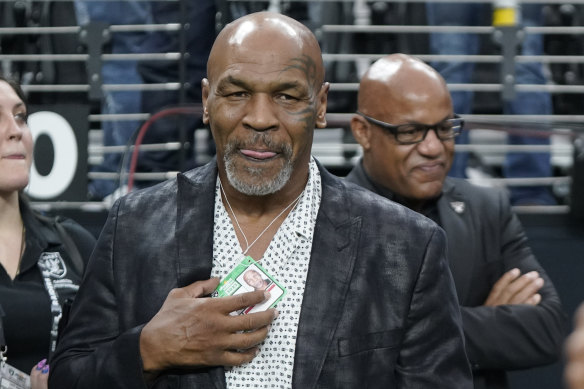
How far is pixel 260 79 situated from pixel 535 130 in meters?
3.55

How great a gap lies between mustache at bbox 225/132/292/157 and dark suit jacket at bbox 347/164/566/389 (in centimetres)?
130

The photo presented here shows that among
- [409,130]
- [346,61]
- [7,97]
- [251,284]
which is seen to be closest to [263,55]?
[251,284]

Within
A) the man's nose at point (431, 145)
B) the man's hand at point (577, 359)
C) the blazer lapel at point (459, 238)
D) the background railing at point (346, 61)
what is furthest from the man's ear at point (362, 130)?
the man's hand at point (577, 359)

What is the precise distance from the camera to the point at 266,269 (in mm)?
2863

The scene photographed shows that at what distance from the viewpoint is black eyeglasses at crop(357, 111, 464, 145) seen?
409cm

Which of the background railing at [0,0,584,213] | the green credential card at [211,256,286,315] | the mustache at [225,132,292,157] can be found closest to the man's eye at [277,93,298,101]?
the mustache at [225,132,292,157]

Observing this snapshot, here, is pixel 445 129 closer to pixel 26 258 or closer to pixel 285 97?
pixel 285 97

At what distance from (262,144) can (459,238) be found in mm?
1403

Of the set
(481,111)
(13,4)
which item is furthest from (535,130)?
(13,4)

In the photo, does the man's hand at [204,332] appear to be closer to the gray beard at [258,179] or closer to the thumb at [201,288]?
the thumb at [201,288]

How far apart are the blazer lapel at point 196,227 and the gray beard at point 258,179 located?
12cm

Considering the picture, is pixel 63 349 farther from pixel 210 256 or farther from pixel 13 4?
pixel 13 4

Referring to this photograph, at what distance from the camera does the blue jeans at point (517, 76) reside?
21.7ft

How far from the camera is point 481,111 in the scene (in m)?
7.37
